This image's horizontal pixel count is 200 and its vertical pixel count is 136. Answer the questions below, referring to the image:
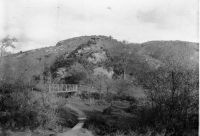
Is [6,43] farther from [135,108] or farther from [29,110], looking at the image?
[135,108]

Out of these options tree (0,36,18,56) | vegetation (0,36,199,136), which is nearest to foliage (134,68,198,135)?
vegetation (0,36,199,136)

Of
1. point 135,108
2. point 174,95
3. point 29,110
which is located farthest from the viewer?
point 29,110

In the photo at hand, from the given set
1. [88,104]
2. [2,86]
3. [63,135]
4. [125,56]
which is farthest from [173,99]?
[125,56]

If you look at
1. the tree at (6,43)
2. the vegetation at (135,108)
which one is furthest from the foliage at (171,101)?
the tree at (6,43)

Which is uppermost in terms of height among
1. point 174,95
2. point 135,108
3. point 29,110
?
point 174,95

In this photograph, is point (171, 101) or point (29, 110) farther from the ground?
point (171, 101)

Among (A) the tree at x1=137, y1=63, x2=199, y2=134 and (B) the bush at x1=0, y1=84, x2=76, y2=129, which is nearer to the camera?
(A) the tree at x1=137, y1=63, x2=199, y2=134

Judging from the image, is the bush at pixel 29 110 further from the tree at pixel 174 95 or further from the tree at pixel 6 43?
the tree at pixel 6 43

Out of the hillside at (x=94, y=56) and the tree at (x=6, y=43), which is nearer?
the tree at (x=6, y=43)

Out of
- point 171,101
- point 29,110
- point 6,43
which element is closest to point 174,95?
point 171,101

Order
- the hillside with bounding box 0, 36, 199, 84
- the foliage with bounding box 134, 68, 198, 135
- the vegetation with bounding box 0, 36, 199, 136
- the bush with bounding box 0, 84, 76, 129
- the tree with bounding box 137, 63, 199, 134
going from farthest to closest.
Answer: the hillside with bounding box 0, 36, 199, 84, the bush with bounding box 0, 84, 76, 129, the vegetation with bounding box 0, 36, 199, 136, the tree with bounding box 137, 63, 199, 134, the foliage with bounding box 134, 68, 198, 135

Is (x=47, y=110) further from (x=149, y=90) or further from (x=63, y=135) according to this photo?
(x=149, y=90)

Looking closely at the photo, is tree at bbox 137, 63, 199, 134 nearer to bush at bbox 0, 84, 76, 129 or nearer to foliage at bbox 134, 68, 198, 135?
foliage at bbox 134, 68, 198, 135
